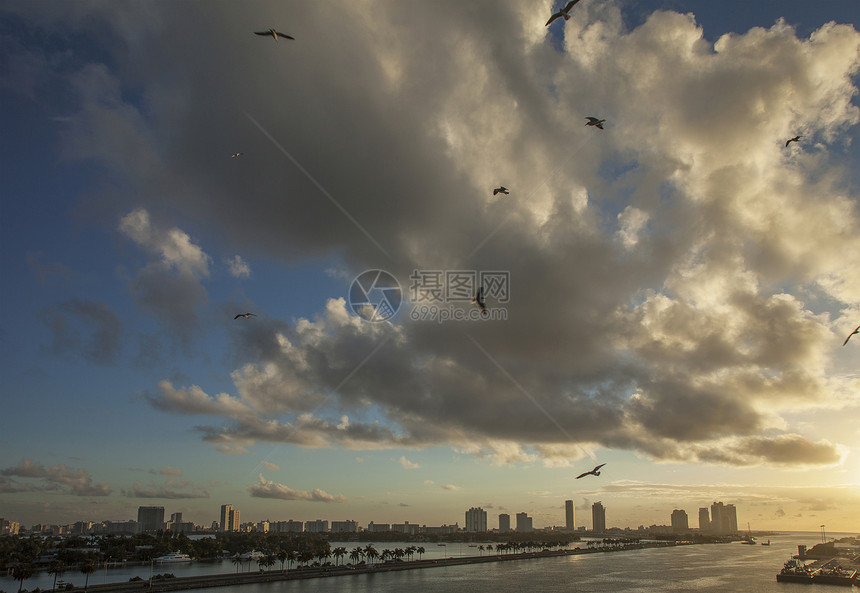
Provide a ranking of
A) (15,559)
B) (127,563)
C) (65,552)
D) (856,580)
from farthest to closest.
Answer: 1. (127,563)
2. (65,552)
3. (15,559)
4. (856,580)

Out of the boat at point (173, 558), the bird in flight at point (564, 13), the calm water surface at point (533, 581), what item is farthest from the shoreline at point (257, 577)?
the bird in flight at point (564, 13)

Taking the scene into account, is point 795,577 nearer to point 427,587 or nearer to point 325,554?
point 427,587

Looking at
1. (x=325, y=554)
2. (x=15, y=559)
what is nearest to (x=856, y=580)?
(x=325, y=554)

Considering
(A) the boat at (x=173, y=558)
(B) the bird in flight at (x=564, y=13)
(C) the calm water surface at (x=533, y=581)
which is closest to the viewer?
(B) the bird in flight at (x=564, y=13)

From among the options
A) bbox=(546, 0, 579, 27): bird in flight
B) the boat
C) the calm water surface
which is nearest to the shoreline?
the calm water surface

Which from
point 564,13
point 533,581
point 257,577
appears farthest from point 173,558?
point 564,13

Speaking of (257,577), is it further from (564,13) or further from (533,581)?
(564,13)

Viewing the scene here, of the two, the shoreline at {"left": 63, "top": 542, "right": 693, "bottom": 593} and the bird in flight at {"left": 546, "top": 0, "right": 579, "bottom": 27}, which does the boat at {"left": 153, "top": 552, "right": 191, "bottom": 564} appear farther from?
the bird in flight at {"left": 546, "top": 0, "right": 579, "bottom": 27}

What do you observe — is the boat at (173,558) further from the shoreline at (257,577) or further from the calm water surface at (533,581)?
the shoreline at (257,577)

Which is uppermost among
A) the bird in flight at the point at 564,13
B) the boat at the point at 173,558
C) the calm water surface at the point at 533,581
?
the bird in flight at the point at 564,13
